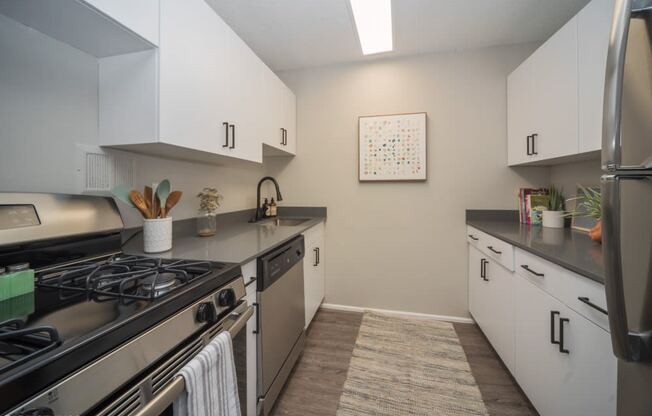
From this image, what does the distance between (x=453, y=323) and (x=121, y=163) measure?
2.60m

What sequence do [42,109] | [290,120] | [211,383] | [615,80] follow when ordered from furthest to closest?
[290,120], [42,109], [211,383], [615,80]

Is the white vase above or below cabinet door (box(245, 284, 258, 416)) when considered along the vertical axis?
above

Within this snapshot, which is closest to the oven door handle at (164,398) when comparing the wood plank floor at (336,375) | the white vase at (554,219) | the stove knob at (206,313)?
the stove knob at (206,313)

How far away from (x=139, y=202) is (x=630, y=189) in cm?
162

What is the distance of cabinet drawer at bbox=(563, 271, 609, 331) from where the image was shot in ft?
2.79

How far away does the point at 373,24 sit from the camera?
1.84 m

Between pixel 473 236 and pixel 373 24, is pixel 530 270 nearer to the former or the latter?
pixel 473 236

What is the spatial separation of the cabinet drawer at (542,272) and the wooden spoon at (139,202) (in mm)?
1795

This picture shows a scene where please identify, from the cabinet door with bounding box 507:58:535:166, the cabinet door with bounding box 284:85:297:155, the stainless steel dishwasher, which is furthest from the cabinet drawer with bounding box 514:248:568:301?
the cabinet door with bounding box 284:85:297:155

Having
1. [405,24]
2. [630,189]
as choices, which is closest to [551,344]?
[630,189]

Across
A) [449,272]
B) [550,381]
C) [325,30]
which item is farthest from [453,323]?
[325,30]

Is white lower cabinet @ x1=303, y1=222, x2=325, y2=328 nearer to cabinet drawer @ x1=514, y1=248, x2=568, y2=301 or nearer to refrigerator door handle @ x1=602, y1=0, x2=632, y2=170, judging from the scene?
cabinet drawer @ x1=514, y1=248, x2=568, y2=301

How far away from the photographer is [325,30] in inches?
75.4

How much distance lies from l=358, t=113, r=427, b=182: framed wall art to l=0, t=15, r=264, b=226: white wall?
185 cm
